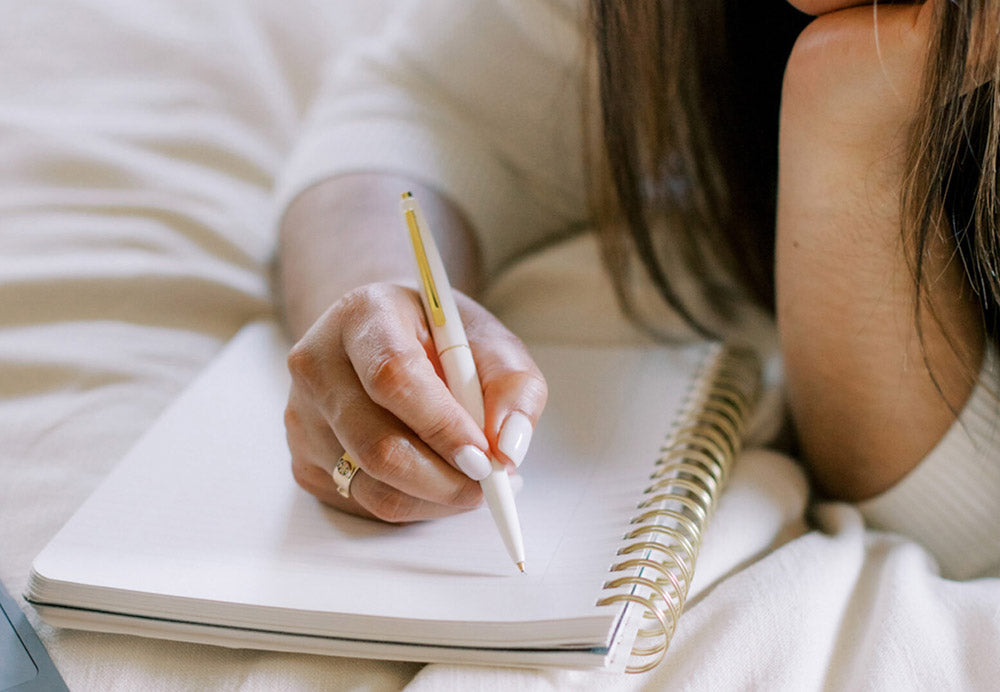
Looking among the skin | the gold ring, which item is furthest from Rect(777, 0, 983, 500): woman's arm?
the gold ring

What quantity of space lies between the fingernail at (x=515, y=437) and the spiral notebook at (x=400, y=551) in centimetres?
6

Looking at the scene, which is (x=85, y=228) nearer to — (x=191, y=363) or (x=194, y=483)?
(x=191, y=363)

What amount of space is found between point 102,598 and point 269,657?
0.09m

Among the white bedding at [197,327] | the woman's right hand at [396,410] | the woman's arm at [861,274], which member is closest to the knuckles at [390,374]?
the woman's right hand at [396,410]

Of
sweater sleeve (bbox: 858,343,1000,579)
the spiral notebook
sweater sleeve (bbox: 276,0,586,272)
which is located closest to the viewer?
the spiral notebook

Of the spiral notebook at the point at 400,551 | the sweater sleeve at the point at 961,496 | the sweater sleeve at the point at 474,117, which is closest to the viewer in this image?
the spiral notebook at the point at 400,551

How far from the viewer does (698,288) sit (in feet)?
2.41

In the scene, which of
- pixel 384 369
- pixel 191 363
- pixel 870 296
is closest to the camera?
pixel 384 369

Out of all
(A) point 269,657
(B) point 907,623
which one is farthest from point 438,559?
(B) point 907,623

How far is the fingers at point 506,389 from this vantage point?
0.43m

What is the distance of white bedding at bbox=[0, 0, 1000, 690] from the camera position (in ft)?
1.44

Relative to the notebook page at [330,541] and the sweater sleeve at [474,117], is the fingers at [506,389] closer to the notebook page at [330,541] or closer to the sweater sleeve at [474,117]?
the notebook page at [330,541]

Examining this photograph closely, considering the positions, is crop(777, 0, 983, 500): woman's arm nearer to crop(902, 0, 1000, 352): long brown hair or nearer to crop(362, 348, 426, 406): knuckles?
crop(902, 0, 1000, 352): long brown hair

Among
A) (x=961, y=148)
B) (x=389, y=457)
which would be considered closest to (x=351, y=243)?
(x=389, y=457)
